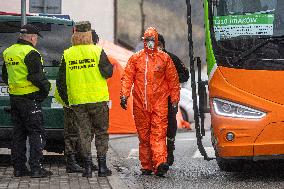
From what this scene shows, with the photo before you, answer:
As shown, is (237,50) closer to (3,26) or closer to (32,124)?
(32,124)

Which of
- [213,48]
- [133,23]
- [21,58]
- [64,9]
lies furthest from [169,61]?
[133,23]

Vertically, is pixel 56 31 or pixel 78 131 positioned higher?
pixel 56 31

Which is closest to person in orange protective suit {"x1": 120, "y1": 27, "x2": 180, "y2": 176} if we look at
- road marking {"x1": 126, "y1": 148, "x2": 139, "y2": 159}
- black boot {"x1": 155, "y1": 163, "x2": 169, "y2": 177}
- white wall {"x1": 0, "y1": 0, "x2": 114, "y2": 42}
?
black boot {"x1": 155, "y1": 163, "x2": 169, "y2": 177}

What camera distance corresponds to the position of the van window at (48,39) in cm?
1278

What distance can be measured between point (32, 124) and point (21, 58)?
789mm

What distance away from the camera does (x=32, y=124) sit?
→ 11367mm

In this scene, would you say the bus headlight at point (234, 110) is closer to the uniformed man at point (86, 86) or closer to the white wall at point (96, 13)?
the uniformed man at point (86, 86)

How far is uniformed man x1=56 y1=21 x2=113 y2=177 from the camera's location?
11.2 m

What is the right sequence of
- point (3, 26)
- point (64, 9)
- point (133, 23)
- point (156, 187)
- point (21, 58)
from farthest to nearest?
point (133, 23) → point (64, 9) → point (3, 26) → point (21, 58) → point (156, 187)

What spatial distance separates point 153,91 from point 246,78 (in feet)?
4.53

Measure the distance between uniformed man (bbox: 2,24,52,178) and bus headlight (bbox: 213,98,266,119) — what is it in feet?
6.65

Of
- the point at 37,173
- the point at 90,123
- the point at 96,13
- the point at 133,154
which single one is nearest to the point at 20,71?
the point at 90,123

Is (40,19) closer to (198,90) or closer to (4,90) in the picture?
(4,90)

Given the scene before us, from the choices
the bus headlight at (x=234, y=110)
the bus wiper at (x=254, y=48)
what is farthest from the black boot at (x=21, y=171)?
the bus wiper at (x=254, y=48)
